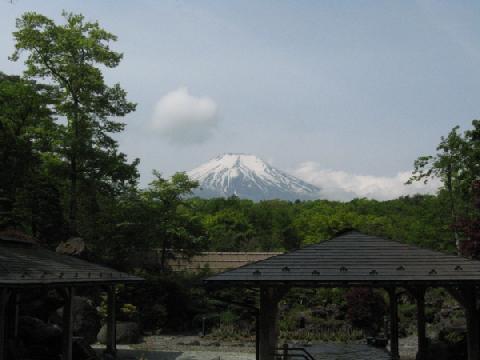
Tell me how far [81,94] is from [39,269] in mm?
14153

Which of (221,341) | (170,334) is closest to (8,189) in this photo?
(170,334)

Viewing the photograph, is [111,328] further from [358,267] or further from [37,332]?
[358,267]

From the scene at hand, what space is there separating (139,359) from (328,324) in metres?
10.1

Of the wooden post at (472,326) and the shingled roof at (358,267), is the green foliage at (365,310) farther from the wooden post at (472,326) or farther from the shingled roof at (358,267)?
the wooden post at (472,326)

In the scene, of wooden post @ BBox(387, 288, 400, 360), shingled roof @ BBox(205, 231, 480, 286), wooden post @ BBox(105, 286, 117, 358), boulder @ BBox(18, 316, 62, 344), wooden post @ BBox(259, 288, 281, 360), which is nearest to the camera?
shingled roof @ BBox(205, 231, 480, 286)

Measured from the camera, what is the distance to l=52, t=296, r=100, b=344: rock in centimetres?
1988

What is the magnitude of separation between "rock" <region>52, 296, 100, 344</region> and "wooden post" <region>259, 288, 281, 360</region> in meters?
9.89

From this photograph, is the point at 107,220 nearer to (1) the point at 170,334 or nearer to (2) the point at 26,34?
(1) the point at 170,334

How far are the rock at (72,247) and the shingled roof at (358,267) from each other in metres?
12.1

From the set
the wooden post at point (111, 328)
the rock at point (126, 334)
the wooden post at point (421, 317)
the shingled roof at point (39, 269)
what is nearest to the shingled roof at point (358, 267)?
the wooden post at point (421, 317)

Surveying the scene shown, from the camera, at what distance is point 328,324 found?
24.5 meters

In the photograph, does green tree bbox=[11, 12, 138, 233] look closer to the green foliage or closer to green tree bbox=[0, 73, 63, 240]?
green tree bbox=[0, 73, 63, 240]

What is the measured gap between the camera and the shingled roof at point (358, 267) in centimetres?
1173

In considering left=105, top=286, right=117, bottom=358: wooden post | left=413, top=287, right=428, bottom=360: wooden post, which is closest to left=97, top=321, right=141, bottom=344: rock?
left=105, top=286, right=117, bottom=358: wooden post
